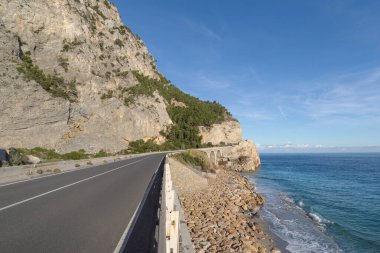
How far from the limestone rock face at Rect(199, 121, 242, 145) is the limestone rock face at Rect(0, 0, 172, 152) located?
2349cm

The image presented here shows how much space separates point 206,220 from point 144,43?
8986 centimetres

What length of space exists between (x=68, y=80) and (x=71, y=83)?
2.81 ft

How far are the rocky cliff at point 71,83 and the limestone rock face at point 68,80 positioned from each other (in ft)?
0.42

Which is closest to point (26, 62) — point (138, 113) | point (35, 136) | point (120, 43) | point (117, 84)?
point (35, 136)

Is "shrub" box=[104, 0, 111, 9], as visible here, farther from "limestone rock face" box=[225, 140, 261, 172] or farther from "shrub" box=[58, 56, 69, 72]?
"limestone rock face" box=[225, 140, 261, 172]

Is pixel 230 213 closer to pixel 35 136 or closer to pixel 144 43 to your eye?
pixel 35 136

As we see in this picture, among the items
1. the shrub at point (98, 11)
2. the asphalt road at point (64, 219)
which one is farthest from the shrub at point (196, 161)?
the shrub at point (98, 11)

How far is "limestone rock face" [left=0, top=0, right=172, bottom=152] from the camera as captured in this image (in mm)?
40656

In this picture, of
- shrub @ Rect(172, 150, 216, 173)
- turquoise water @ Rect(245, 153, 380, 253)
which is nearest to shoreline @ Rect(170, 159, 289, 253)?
turquoise water @ Rect(245, 153, 380, 253)

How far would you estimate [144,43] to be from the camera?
9781 centimetres

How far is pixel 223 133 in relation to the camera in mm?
97312

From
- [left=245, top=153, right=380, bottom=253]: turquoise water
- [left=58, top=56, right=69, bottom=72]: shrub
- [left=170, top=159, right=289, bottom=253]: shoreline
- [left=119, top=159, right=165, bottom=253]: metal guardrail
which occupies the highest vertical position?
[left=58, top=56, right=69, bottom=72]: shrub

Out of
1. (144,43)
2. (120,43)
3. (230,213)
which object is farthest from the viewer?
(144,43)

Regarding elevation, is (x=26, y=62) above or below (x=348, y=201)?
above
